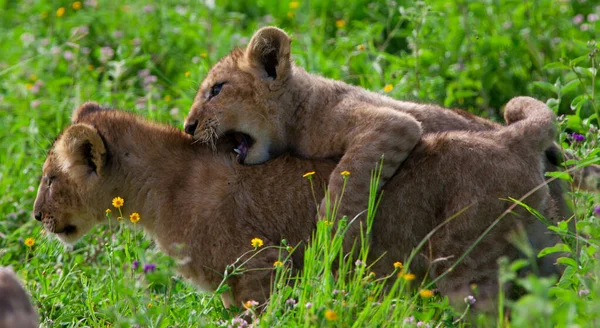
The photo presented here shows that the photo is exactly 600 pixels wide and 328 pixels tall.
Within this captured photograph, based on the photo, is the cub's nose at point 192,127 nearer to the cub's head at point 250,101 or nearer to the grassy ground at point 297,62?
the cub's head at point 250,101

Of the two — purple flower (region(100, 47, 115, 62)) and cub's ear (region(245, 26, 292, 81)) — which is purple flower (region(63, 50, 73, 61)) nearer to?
purple flower (region(100, 47, 115, 62))

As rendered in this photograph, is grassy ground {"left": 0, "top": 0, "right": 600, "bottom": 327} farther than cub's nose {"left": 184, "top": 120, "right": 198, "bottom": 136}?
No

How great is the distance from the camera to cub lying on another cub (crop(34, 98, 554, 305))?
5824mm

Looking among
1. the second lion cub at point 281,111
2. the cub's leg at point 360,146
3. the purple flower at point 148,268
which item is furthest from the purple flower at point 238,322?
the second lion cub at point 281,111

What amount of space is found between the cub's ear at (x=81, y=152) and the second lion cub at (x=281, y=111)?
0.69 meters

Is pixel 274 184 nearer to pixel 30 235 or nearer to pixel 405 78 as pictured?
pixel 30 235

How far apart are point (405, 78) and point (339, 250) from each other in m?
3.46

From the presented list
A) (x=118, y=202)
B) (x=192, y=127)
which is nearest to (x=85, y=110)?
(x=192, y=127)

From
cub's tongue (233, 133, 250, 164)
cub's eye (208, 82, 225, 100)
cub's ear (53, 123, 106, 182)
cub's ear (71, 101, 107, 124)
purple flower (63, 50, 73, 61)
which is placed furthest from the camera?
purple flower (63, 50, 73, 61)

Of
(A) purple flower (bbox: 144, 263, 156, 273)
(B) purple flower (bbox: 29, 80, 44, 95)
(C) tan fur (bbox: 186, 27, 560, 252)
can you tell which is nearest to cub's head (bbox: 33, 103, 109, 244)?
(C) tan fur (bbox: 186, 27, 560, 252)

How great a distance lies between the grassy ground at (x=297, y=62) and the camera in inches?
209

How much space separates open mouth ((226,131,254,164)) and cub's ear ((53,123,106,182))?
0.87m

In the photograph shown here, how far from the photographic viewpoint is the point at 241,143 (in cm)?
677

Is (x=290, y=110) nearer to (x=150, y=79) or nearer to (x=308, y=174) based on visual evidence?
(x=308, y=174)
